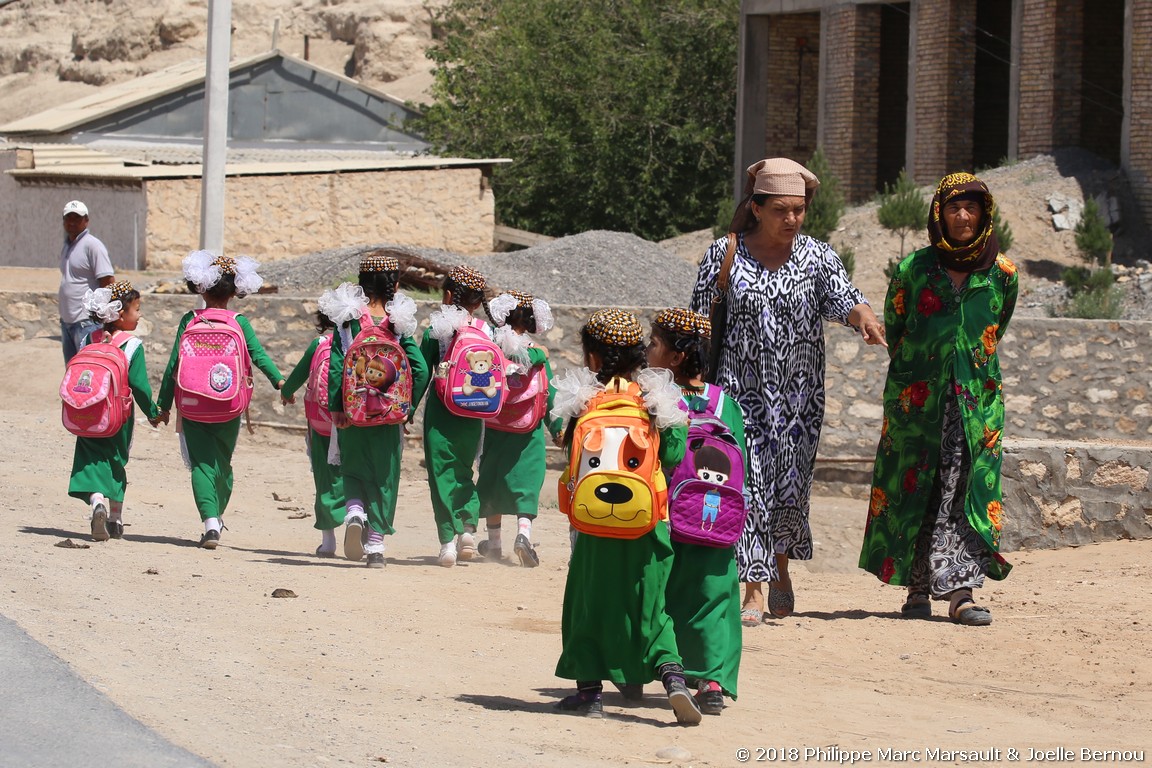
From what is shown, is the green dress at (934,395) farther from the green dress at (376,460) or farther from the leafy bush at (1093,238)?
the leafy bush at (1093,238)

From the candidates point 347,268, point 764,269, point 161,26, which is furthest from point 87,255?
point 161,26

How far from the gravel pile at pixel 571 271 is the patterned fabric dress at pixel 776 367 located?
14.1 meters

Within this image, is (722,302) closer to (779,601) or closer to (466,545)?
(779,601)

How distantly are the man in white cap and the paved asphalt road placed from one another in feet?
25.5

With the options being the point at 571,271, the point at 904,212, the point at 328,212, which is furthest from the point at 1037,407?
the point at 328,212

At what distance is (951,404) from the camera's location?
7.38 metres

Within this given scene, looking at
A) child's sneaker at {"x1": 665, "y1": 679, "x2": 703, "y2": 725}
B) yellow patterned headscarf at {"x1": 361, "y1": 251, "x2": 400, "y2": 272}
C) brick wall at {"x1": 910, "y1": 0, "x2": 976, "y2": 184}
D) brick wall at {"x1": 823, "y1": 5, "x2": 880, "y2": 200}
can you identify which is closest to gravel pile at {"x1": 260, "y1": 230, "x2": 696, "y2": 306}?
brick wall at {"x1": 910, "y1": 0, "x2": 976, "y2": 184}

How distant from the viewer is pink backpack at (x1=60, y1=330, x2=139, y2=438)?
351 inches

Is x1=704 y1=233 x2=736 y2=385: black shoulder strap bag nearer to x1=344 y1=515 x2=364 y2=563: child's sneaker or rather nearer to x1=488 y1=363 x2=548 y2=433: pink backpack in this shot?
x1=488 y1=363 x2=548 y2=433: pink backpack

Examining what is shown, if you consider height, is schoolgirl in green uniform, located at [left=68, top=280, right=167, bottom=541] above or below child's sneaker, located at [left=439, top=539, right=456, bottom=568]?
above

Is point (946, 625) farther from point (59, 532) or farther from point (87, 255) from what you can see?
point (87, 255)

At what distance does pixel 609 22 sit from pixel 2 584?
33797 millimetres

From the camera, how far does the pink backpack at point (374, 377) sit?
8.54m

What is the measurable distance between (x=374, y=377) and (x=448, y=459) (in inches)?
31.9
